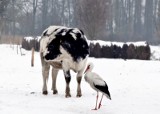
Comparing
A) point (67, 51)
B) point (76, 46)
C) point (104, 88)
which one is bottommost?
point (104, 88)

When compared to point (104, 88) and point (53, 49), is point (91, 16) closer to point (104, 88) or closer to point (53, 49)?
point (53, 49)

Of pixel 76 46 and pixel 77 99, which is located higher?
pixel 76 46

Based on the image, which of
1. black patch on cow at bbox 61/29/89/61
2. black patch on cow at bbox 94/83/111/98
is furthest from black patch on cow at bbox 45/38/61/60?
black patch on cow at bbox 94/83/111/98

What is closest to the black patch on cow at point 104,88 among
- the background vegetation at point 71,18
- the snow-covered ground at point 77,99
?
the snow-covered ground at point 77,99

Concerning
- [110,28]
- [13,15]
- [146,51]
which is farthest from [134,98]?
[110,28]

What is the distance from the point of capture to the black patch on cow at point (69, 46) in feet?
38.7

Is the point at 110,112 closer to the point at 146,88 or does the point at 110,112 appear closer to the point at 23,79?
the point at 146,88

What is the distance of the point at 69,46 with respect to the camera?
1183cm

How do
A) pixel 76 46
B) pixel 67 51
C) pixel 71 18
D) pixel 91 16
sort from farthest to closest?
pixel 71 18
pixel 91 16
pixel 76 46
pixel 67 51

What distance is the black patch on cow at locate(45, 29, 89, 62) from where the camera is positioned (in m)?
11.8

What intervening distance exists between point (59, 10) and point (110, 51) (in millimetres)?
60727

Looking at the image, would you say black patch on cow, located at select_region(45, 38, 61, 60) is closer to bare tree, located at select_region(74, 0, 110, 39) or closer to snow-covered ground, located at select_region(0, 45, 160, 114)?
snow-covered ground, located at select_region(0, 45, 160, 114)

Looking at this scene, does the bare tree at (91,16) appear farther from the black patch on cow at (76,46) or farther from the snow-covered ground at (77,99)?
the black patch on cow at (76,46)

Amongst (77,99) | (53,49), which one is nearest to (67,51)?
(53,49)
